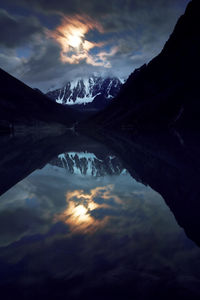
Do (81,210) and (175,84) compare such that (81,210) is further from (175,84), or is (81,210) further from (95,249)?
(175,84)

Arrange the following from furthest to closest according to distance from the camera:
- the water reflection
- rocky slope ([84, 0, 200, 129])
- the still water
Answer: rocky slope ([84, 0, 200, 129]) → the water reflection → the still water

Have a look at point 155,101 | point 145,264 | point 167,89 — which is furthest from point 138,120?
point 145,264

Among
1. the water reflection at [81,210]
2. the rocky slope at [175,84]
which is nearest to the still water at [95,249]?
the water reflection at [81,210]

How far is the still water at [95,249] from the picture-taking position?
472 centimetres

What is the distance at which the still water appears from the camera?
4719 mm

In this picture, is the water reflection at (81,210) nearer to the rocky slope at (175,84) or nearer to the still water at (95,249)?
the still water at (95,249)

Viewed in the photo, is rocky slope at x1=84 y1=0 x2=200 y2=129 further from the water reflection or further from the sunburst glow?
the water reflection

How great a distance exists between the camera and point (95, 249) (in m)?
6.27

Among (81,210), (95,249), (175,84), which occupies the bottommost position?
(81,210)

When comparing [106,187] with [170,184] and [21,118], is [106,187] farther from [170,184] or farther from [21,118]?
[21,118]

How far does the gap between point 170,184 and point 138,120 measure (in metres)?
121

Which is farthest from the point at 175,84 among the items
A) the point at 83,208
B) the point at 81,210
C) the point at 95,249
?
the point at 95,249

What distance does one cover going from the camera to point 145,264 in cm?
550

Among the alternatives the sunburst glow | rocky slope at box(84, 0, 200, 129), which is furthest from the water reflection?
rocky slope at box(84, 0, 200, 129)
